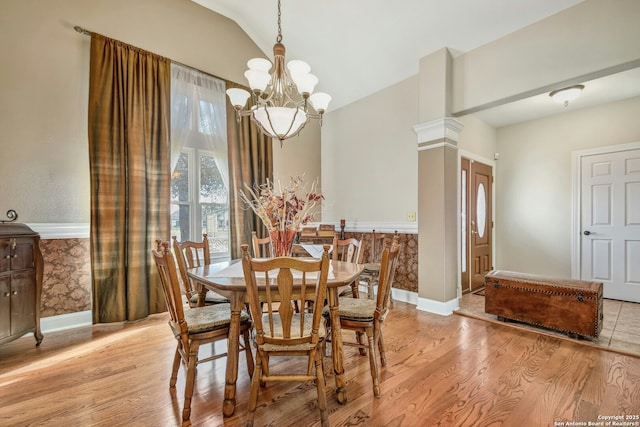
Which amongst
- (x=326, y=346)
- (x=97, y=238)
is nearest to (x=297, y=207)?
(x=326, y=346)

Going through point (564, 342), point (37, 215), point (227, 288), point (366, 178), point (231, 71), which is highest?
point (231, 71)

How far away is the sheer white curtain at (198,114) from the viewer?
357 centimetres

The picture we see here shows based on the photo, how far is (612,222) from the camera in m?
3.90

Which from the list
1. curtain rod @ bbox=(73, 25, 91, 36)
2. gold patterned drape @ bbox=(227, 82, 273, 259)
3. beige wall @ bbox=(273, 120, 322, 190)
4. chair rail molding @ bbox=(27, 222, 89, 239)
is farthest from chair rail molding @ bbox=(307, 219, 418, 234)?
curtain rod @ bbox=(73, 25, 91, 36)

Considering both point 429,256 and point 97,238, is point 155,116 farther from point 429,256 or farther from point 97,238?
point 429,256

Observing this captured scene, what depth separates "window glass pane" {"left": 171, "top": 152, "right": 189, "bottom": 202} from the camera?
3635 mm

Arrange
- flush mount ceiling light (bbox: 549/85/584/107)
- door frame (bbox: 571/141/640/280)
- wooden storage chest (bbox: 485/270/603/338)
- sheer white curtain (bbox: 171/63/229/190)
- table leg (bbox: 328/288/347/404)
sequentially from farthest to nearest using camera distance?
door frame (bbox: 571/141/640/280) → sheer white curtain (bbox: 171/63/229/190) → flush mount ceiling light (bbox: 549/85/584/107) → wooden storage chest (bbox: 485/270/603/338) → table leg (bbox: 328/288/347/404)

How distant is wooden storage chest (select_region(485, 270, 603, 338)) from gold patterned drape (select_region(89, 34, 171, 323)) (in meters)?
3.79

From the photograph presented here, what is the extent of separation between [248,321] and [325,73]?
156 inches

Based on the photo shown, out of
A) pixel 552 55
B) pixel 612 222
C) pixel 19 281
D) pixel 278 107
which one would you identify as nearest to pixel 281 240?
pixel 278 107

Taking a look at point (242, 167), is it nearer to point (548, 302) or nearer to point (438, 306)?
point (438, 306)

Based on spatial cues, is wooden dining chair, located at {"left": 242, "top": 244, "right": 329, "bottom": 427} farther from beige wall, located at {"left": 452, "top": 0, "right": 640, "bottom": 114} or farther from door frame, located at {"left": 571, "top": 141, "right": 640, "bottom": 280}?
door frame, located at {"left": 571, "top": 141, "right": 640, "bottom": 280}

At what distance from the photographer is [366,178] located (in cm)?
441

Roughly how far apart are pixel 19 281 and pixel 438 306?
405cm
